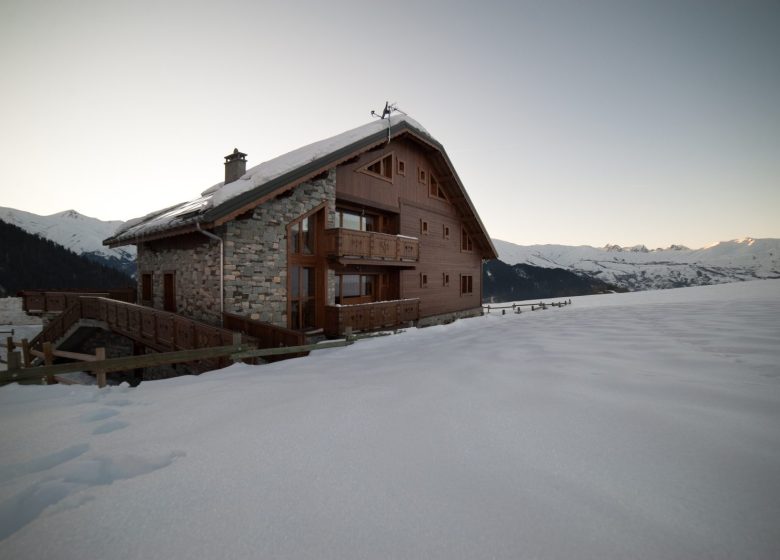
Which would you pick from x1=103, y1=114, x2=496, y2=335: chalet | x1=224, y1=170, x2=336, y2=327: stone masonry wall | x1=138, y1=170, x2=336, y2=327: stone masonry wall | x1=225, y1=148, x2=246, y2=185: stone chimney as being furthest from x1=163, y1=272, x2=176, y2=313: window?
x1=225, y1=148, x2=246, y2=185: stone chimney

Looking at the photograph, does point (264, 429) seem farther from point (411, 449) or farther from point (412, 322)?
point (412, 322)

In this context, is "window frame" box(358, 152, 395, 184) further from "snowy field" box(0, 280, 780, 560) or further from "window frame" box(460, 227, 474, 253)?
"snowy field" box(0, 280, 780, 560)

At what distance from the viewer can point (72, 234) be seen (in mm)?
184250

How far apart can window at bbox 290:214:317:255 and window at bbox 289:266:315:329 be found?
687mm

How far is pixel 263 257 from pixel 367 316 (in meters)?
4.70

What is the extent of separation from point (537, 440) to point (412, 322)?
44.3ft

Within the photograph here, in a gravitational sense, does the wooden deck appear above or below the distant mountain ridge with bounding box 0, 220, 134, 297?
below

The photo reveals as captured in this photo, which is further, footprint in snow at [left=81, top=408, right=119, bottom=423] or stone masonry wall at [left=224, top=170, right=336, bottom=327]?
stone masonry wall at [left=224, top=170, right=336, bottom=327]

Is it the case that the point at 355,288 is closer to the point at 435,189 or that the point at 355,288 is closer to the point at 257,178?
the point at 257,178

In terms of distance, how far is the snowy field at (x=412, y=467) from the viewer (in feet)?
6.54

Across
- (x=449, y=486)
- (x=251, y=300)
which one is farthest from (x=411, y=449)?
(x=251, y=300)

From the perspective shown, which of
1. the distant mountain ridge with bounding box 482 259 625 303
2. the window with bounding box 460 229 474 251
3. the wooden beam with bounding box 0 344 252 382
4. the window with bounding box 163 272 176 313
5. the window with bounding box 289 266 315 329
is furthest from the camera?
the distant mountain ridge with bounding box 482 259 625 303

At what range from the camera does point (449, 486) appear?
2459mm

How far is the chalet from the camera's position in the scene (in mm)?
10422
